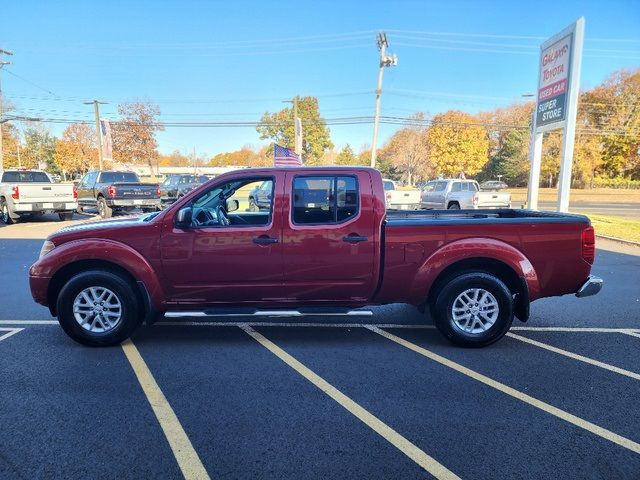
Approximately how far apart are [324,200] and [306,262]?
0.67 meters

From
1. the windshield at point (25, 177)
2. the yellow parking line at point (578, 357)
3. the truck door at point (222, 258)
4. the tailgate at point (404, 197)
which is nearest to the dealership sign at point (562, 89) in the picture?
the tailgate at point (404, 197)

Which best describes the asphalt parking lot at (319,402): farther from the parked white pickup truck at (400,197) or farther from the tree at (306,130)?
the tree at (306,130)

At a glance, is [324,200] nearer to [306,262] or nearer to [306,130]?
[306,262]

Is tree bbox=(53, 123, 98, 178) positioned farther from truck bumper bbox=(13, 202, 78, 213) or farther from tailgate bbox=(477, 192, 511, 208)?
tailgate bbox=(477, 192, 511, 208)

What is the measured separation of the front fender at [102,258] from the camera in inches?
184

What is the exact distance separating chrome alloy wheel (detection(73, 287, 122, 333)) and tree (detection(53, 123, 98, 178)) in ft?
248

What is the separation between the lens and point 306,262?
4738 mm

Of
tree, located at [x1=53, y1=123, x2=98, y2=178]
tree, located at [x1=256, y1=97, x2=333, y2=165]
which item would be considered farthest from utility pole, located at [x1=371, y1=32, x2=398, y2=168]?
Result: tree, located at [x1=53, y1=123, x2=98, y2=178]

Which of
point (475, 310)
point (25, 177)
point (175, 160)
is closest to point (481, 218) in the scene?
point (475, 310)

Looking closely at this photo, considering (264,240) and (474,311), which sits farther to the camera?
(474,311)

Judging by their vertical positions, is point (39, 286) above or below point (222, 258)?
below

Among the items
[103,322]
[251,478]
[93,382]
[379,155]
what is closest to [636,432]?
[251,478]

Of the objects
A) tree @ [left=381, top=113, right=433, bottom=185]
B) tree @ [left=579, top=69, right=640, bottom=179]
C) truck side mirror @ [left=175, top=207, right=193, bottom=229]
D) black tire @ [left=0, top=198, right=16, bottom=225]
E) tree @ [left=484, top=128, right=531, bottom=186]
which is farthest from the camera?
tree @ [left=381, top=113, right=433, bottom=185]

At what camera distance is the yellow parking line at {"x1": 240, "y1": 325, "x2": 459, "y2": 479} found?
2.84 metres
